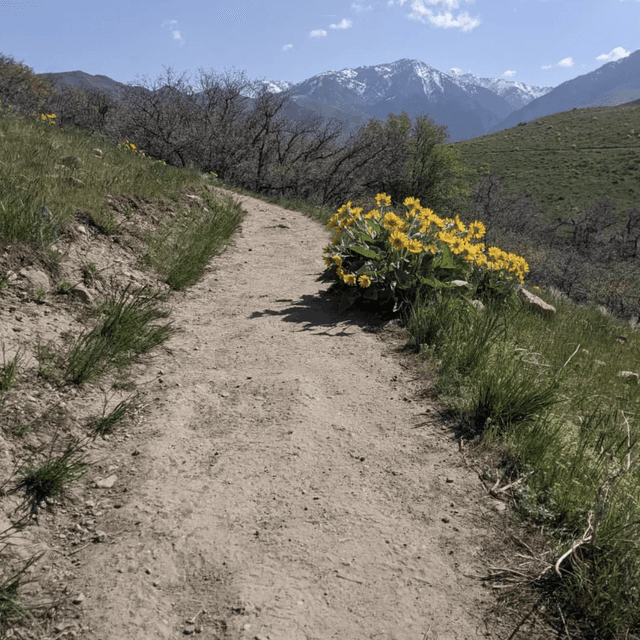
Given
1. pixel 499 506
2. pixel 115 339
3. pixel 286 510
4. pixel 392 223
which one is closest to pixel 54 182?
pixel 115 339

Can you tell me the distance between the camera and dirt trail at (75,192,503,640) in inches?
70.4

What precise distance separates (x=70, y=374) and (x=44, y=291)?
40.4 inches

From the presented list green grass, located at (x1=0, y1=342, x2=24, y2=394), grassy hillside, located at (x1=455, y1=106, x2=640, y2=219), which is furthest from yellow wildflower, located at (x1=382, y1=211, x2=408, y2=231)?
grassy hillside, located at (x1=455, y1=106, x2=640, y2=219)

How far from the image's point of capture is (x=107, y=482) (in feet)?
7.91

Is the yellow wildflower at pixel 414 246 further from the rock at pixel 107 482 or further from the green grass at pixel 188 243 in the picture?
the rock at pixel 107 482

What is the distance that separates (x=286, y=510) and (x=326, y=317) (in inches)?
112

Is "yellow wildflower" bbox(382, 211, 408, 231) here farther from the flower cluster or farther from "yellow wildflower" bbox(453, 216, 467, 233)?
"yellow wildflower" bbox(453, 216, 467, 233)

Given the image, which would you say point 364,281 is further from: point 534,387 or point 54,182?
point 54,182

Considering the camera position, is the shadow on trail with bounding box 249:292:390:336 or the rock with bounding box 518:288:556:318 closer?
the shadow on trail with bounding box 249:292:390:336

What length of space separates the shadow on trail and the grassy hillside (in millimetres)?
46996

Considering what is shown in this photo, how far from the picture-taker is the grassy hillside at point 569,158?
2436 inches

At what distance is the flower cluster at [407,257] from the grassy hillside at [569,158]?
46.0 m

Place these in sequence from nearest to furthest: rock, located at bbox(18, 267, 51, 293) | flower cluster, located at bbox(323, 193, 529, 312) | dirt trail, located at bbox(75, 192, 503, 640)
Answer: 1. dirt trail, located at bbox(75, 192, 503, 640)
2. rock, located at bbox(18, 267, 51, 293)
3. flower cluster, located at bbox(323, 193, 529, 312)

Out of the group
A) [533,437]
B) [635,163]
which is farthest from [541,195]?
[533,437]
